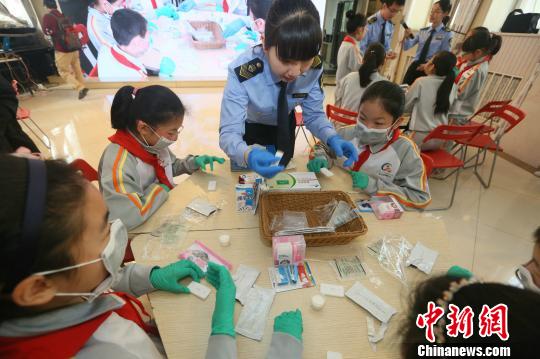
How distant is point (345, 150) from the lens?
144cm

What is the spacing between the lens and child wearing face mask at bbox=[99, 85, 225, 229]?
1.04 metres

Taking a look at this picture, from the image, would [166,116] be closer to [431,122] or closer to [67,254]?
[67,254]

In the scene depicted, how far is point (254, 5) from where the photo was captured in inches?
188

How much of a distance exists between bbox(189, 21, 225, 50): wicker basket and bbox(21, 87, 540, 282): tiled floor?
4.43 feet

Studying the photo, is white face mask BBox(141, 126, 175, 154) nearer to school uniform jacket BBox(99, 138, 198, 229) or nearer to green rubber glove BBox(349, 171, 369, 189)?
school uniform jacket BBox(99, 138, 198, 229)

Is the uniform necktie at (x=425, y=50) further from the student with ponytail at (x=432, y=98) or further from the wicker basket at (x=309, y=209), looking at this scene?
the wicker basket at (x=309, y=209)

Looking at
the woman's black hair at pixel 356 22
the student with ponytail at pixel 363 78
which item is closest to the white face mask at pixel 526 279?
the student with ponytail at pixel 363 78

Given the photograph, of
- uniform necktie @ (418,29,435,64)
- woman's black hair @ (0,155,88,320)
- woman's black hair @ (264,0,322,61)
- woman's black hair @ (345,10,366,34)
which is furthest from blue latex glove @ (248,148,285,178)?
uniform necktie @ (418,29,435,64)

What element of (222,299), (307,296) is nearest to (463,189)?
(307,296)

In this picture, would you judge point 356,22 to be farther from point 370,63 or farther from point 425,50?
point 425,50

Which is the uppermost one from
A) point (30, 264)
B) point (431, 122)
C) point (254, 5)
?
point (254, 5)

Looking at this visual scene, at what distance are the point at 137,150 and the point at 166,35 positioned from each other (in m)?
4.66

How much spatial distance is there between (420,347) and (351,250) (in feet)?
1.59

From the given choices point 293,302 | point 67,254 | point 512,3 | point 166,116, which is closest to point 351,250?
point 293,302
